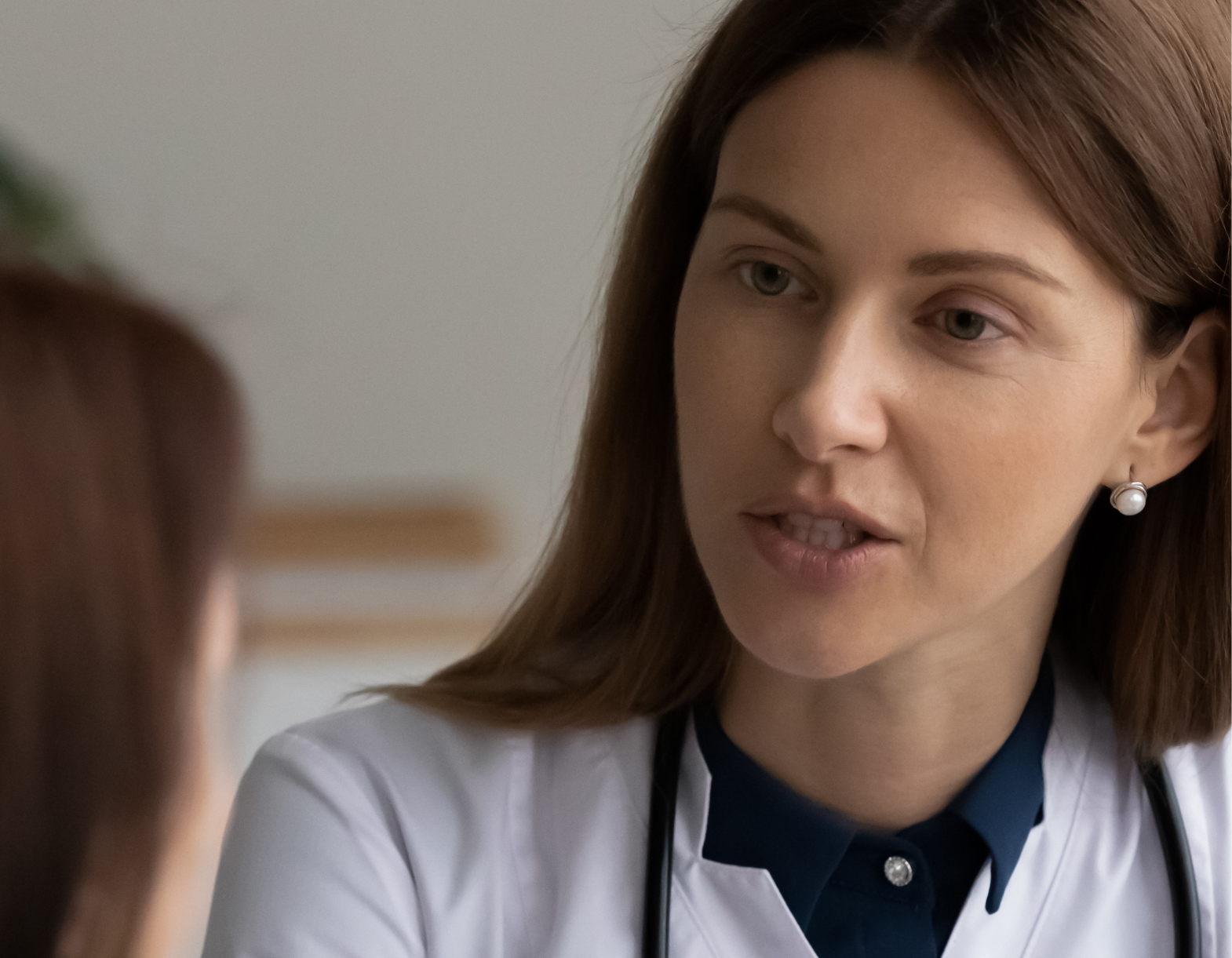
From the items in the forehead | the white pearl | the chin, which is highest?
the forehead

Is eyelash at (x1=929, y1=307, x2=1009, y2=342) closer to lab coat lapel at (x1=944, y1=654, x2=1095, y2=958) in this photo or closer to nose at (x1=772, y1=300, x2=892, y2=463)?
nose at (x1=772, y1=300, x2=892, y2=463)

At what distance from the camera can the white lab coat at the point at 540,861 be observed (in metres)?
0.81

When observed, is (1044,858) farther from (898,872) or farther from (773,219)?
(773,219)

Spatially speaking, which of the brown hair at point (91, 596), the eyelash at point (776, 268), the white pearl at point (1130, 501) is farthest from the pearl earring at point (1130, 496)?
the brown hair at point (91, 596)

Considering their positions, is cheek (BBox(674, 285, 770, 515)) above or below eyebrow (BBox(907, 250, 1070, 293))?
→ below

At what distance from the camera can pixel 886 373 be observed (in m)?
0.74

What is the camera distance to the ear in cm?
85

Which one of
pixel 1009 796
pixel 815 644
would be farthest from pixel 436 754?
pixel 1009 796

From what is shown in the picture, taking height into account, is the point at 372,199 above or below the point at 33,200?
above

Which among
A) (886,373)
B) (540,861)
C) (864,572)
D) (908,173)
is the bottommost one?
(540,861)

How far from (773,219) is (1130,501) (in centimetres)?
30

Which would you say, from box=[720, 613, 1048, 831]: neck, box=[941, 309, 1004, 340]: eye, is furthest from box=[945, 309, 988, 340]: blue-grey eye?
box=[720, 613, 1048, 831]: neck

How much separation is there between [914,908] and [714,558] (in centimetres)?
25

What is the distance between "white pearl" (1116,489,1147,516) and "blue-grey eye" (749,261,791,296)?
0.87 ft
